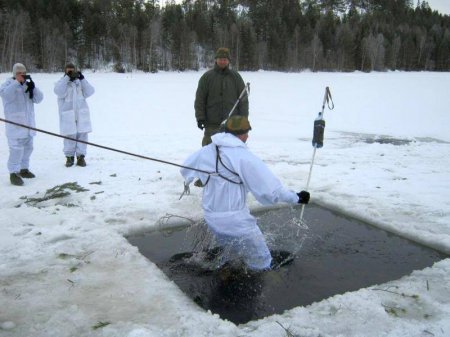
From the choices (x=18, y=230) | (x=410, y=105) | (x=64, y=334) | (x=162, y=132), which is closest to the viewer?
(x=64, y=334)

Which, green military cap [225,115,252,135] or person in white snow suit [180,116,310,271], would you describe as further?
green military cap [225,115,252,135]

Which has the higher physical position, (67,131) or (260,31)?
(260,31)

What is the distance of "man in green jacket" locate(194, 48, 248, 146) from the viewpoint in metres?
6.32

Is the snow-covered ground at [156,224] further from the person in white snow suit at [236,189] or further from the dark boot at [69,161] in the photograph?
the person in white snow suit at [236,189]

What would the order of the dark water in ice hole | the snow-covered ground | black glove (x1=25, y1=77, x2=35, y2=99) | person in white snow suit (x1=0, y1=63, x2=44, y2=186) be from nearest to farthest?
the snow-covered ground, the dark water in ice hole, person in white snow suit (x1=0, y1=63, x2=44, y2=186), black glove (x1=25, y1=77, x2=35, y2=99)

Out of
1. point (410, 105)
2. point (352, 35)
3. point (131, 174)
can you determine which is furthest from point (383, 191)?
point (352, 35)

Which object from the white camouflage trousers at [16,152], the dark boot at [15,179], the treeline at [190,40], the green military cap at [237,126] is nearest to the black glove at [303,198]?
the green military cap at [237,126]

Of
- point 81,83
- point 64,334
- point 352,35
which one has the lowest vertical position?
point 64,334

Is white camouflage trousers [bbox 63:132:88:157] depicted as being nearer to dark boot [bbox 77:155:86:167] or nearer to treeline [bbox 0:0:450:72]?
dark boot [bbox 77:155:86:167]

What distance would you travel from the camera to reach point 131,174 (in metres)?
7.37

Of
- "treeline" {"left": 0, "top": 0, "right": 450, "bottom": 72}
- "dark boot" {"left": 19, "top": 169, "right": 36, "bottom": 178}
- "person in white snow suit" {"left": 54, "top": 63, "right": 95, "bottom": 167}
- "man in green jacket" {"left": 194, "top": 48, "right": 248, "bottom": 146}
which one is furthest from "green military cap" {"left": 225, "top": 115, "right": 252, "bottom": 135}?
"treeline" {"left": 0, "top": 0, "right": 450, "bottom": 72}

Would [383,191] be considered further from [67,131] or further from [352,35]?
[352,35]

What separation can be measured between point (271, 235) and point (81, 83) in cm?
497

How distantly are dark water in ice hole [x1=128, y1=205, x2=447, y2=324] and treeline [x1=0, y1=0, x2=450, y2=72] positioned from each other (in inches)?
1873
